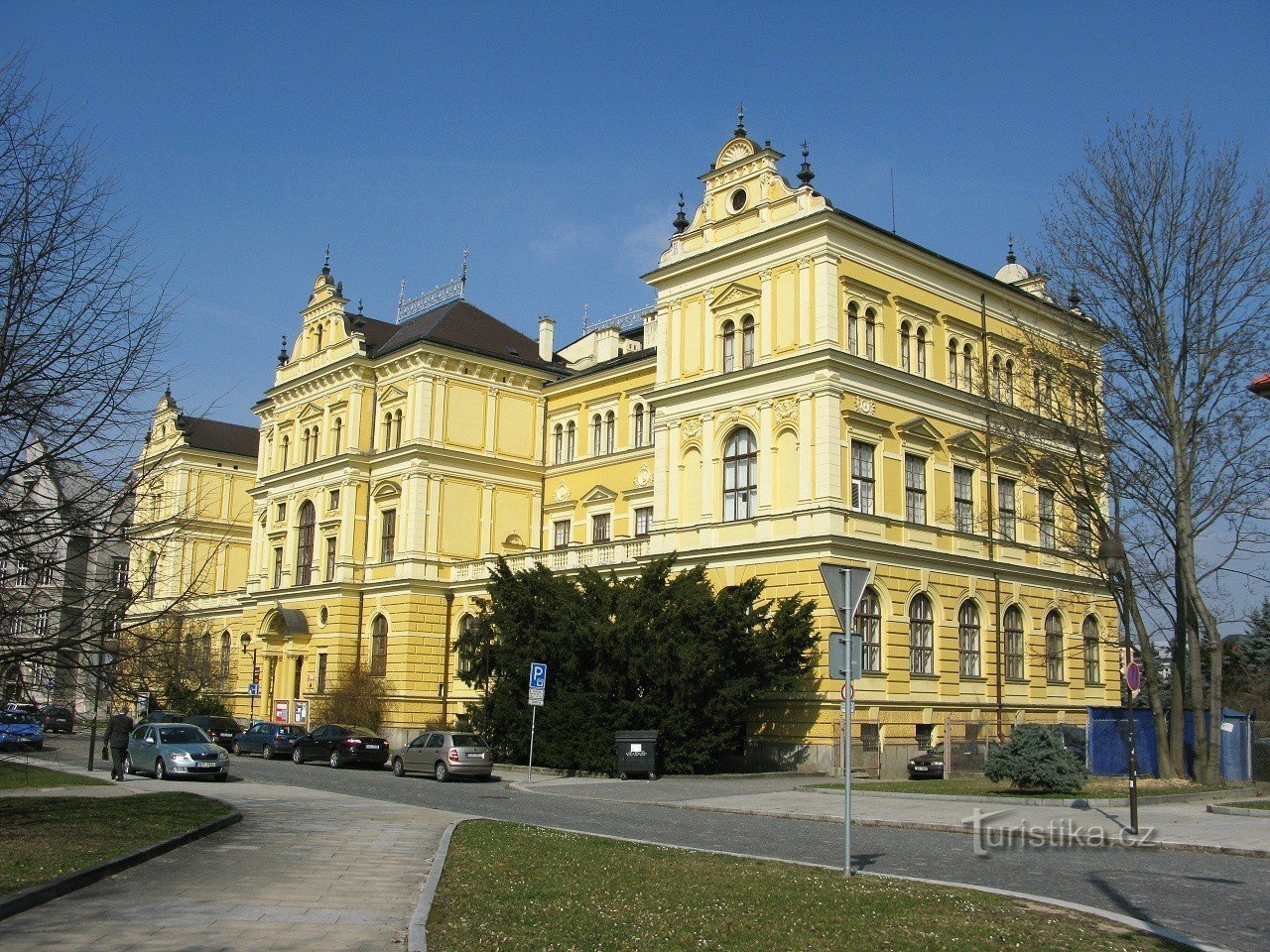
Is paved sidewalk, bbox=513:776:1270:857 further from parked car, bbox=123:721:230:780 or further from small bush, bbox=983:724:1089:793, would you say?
parked car, bbox=123:721:230:780

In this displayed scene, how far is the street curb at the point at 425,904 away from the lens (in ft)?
33.4

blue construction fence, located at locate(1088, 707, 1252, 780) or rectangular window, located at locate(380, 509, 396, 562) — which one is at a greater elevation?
rectangular window, located at locate(380, 509, 396, 562)

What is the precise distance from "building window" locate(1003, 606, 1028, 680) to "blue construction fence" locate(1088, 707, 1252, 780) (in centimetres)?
878

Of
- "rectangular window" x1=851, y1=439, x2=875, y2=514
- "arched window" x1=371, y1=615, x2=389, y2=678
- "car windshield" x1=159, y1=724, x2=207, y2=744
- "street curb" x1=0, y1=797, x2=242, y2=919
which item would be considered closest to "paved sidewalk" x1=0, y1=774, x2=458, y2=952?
"street curb" x1=0, y1=797, x2=242, y2=919

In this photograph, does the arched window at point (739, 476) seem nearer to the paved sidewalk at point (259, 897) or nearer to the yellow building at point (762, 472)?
the yellow building at point (762, 472)

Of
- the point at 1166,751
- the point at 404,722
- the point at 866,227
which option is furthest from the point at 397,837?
the point at 404,722

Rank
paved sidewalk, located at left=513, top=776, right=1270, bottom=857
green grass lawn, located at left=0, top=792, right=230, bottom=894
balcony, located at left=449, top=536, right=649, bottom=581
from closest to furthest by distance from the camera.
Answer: green grass lawn, located at left=0, top=792, right=230, bottom=894
paved sidewalk, located at left=513, top=776, right=1270, bottom=857
balcony, located at left=449, top=536, right=649, bottom=581

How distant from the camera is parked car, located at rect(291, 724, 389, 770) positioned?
41.4m

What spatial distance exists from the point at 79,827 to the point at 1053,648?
121ft

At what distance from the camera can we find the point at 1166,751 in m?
31.2

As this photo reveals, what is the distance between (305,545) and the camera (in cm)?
6109

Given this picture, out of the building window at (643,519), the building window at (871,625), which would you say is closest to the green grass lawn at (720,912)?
the building window at (871,625)

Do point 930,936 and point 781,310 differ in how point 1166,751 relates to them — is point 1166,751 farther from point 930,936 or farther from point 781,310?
point 930,936

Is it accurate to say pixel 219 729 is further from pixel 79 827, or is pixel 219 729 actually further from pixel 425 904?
pixel 425 904
